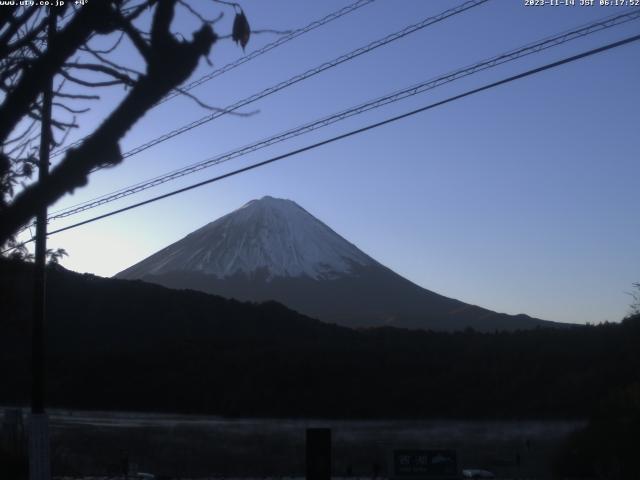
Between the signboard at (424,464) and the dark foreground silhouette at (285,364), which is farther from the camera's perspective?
the dark foreground silhouette at (285,364)

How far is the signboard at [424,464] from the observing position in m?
13.2

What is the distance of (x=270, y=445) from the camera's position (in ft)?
88.0

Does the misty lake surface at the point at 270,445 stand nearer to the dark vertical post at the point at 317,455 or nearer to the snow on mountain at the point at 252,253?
the dark vertical post at the point at 317,455

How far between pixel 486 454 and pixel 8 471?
39.2 ft

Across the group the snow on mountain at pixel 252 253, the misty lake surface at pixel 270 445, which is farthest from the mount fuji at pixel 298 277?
the misty lake surface at pixel 270 445

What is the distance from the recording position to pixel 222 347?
5075 centimetres

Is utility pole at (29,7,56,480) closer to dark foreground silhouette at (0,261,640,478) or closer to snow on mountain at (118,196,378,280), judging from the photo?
dark foreground silhouette at (0,261,640,478)

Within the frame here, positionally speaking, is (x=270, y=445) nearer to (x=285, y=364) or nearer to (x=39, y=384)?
(x=39, y=384)

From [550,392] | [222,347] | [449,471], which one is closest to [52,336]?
[222,347]

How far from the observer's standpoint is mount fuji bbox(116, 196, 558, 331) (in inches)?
3728

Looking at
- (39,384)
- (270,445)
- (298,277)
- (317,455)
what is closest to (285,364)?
(270,445)

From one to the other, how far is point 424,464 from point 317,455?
1688mm

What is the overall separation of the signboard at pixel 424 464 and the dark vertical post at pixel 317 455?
1192mm

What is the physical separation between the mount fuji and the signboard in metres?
73.5
